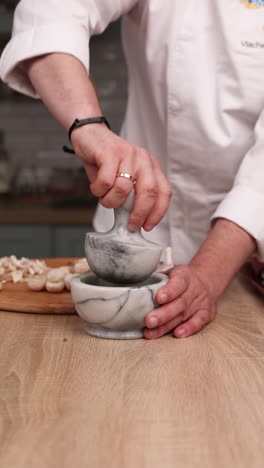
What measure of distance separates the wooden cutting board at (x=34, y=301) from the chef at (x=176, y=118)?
17 cm

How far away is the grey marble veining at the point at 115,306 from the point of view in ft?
3.07

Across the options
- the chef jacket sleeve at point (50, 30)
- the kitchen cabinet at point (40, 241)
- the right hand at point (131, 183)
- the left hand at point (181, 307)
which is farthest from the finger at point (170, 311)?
the kitchen cabinet at point (40, 241)

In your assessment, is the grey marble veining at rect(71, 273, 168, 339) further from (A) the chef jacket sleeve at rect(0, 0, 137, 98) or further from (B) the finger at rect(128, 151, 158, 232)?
(A) the chef jacket sleeve at rect(0, 0, 137, 98)

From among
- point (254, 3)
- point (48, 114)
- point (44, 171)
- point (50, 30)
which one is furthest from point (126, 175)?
point (48, 114)

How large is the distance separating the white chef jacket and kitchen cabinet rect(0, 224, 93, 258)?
1093 millimetres

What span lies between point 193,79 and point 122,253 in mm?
494

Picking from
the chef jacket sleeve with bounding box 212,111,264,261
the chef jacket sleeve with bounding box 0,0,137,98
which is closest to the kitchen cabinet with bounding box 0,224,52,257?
the chef jacket sleeve with bounding box 0,0,137,98

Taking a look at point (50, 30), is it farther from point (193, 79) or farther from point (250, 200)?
point (250, 200)

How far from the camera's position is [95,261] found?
0.97 m

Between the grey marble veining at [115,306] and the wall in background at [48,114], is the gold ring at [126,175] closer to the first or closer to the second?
the grey marble veining at [115,306]

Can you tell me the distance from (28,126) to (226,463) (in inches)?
101

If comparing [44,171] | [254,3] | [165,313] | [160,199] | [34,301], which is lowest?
[44,171]

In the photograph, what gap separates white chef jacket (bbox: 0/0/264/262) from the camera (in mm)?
1201

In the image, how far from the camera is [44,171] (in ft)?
9.60
